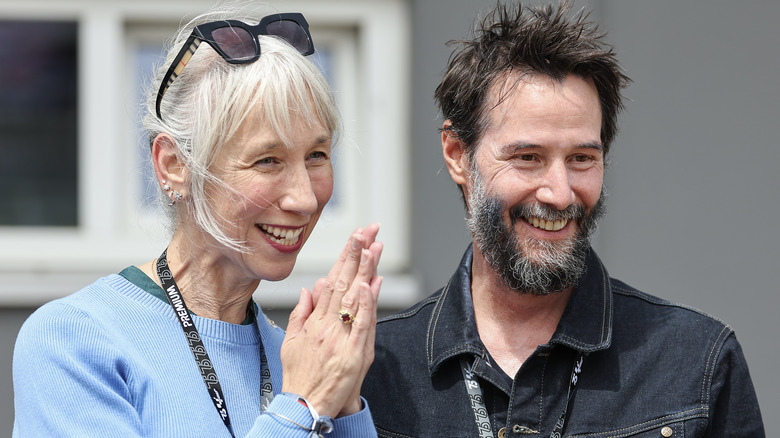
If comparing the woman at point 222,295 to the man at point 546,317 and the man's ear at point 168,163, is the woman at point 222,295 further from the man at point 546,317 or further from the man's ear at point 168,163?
the man at point 546,317

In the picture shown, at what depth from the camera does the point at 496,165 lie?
2.40 meters

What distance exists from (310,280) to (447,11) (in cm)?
155

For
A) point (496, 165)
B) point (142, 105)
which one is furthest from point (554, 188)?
point (142, 105)

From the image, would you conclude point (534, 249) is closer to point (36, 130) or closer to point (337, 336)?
point (337, 336)

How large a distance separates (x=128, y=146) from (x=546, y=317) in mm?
3078

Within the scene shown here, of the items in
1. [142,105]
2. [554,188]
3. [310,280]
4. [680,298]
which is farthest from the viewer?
[310,280]

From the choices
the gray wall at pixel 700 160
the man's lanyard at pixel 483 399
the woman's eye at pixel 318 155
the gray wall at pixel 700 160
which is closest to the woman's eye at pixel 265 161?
the woman's eye at pixel 318 155

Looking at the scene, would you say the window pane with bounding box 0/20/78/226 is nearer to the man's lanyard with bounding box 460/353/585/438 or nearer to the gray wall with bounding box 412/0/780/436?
the gray wall with bounding box 412/0/780/436

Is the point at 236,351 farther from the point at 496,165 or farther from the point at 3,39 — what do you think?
the point at 3,39

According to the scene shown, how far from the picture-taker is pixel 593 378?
2316 mm

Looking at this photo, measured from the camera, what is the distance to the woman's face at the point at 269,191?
83.1 inches

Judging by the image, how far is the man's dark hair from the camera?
2414mm

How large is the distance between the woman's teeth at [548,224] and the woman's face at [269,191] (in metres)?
0.56

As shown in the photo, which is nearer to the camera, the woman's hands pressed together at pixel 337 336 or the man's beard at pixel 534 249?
the woman's hands pressed together at pixel 337 336
